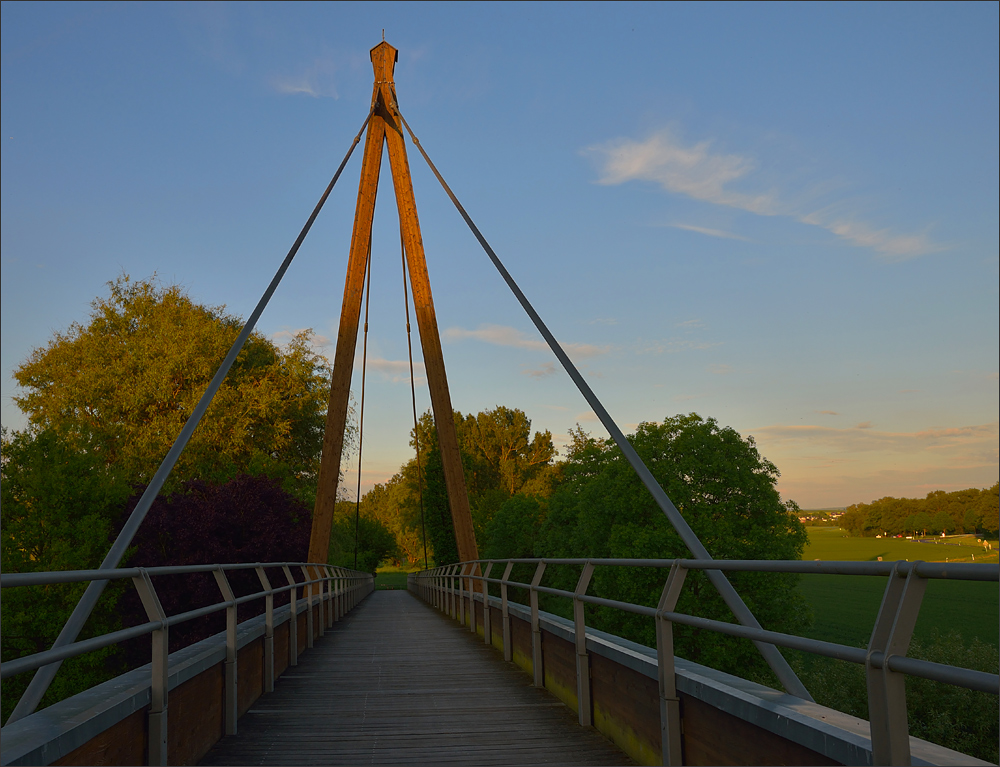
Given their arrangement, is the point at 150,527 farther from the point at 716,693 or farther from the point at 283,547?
the point at 716,693

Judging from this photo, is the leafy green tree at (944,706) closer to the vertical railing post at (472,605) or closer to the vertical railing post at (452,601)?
the vertical railing post at (452,601)

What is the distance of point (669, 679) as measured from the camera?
12.5 ft

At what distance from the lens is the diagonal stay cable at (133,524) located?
13.4 ft

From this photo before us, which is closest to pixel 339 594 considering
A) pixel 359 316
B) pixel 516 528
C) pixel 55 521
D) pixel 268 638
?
pixel 359 316

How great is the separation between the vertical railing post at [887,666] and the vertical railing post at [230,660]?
4106mm

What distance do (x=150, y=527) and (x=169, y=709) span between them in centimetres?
2128

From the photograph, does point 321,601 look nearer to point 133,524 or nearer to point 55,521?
point 133,524

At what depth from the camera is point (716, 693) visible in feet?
11.0

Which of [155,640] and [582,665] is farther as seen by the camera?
[582,665]

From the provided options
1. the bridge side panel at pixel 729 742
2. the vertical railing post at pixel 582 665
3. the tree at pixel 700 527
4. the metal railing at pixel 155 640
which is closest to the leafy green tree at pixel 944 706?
the tree at pixel 700 527

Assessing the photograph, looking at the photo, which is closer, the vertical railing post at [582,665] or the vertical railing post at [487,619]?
the vertical railing post at [582,665]

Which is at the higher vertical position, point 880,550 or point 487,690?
point 487,690

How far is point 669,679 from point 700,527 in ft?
99.8

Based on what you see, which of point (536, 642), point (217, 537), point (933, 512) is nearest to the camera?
point (536, 642)
